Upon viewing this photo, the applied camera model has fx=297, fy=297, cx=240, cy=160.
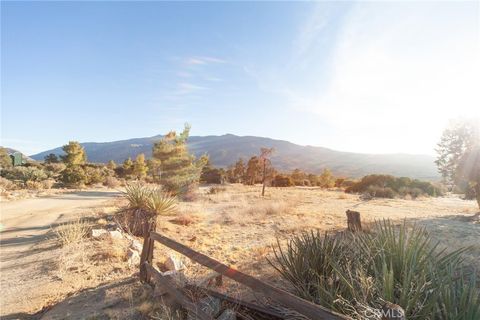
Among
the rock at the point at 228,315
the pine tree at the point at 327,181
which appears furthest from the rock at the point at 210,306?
the pine tree at the point at 327,181

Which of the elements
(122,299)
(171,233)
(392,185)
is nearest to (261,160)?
(392,185)

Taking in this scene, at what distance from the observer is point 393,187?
29.6 metres

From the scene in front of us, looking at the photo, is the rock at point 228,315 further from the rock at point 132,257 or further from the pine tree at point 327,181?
the pine tree at point 327,181

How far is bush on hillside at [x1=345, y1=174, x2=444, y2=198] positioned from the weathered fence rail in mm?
24893

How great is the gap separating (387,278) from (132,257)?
6093 millimetres

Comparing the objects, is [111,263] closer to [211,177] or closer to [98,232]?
[98,232]

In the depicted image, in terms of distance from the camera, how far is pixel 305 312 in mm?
2543

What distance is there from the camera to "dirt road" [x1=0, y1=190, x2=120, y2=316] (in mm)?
5797

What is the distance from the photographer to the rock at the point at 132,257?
283 inches

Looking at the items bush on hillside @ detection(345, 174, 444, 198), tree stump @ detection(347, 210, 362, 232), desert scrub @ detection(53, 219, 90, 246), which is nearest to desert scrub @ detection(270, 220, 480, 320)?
tree stump @ detection(347, 210, 362, 232)

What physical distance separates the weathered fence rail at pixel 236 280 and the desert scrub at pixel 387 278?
Result: 0.39 metres

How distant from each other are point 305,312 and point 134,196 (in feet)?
27.1

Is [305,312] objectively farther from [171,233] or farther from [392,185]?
[392,185]

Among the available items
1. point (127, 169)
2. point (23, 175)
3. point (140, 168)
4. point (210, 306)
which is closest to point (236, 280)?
point (210, 306)
